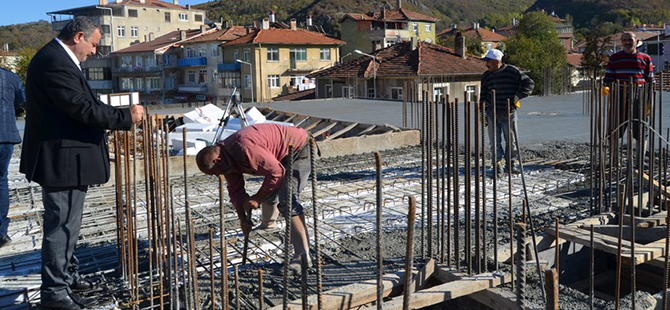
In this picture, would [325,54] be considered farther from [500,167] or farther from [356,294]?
[356,294]

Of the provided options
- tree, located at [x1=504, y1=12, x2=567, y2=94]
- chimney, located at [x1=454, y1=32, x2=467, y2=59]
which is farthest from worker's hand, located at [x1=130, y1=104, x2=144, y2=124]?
tree, located at [x1=504, y1=12, x2=567, y2=94]

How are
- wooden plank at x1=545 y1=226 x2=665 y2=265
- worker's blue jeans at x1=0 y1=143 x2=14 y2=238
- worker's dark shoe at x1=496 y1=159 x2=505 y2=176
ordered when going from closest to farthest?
wooden plank at x1=545 y1=226 x2=665 y2=265 < worker's blue jeans at x1=0 y1=143 x2=14 y2=238 < worker's dark shoe at x1=496 y1=159 x2=505 y2=176

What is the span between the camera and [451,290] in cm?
303

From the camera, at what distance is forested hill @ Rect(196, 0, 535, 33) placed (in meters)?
74.1

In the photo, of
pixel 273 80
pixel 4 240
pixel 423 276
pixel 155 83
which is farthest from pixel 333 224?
pixel 155 83

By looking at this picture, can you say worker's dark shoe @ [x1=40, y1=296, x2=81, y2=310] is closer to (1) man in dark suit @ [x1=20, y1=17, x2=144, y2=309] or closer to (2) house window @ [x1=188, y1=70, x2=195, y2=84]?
(1) man in dark suit @ [x1=20, y1=17, x2=144, y2=309]

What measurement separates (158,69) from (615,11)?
2471 inches

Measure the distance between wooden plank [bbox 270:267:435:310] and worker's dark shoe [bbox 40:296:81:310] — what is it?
3.29ft

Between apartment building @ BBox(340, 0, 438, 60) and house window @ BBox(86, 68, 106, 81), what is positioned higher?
apartment building @ BBox(340, 0, 438, 60)

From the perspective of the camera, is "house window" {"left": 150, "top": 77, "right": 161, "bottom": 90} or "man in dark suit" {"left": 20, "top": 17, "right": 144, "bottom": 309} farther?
"house window" {"left": 150, "top": 77, "right": 161, "bottom": 90}

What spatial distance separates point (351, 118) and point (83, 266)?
857 centimetres

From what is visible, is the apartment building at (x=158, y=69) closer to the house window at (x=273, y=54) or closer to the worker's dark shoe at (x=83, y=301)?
the house window at (x=273, y=54)

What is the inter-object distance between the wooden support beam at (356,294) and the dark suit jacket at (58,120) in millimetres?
1202

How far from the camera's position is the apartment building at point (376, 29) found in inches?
1750
